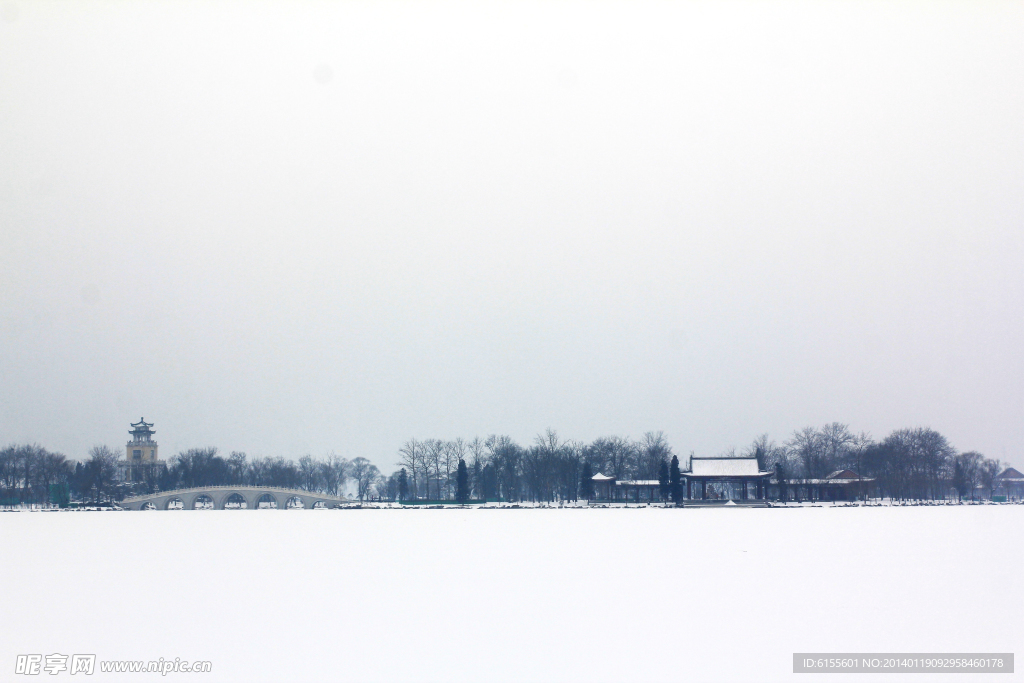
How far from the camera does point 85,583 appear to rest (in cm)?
2481

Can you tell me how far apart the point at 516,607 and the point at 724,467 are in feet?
226

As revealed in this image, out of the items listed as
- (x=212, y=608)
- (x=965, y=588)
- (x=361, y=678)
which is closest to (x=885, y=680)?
(x=361, y=678)

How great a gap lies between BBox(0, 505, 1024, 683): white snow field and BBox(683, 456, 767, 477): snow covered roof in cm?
4725

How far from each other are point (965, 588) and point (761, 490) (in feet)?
212

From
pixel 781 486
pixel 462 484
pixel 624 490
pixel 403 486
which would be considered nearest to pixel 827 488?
pixel 781 486

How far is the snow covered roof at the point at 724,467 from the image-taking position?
3329 inches

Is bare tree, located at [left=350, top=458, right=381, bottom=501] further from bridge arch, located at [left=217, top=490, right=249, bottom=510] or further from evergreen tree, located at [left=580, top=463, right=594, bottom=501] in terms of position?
evergreen tree, located at [left=580, top=463, right=594, bottom=501]

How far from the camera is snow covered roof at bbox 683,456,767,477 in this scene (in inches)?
3329

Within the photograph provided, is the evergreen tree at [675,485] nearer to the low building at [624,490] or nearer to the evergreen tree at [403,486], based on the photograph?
the low building at [624,490]

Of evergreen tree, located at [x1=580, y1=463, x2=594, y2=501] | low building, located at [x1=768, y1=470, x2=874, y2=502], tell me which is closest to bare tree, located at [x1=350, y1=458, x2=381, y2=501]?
evergreen tree, located at [x1=580, y1=463, x2=594, y2=501]

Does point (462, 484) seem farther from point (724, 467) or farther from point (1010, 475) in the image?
point (1010, 475)

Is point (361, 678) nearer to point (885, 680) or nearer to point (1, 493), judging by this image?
point (885, 680)

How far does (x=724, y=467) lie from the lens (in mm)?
85312

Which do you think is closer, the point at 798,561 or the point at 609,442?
the point at 798,561
